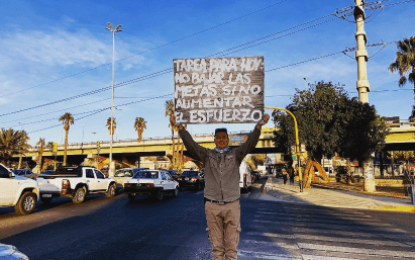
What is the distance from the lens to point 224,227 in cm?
394

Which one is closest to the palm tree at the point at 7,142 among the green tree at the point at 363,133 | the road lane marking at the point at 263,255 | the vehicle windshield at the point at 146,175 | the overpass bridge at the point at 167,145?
the overpass bridge at the point at 167,145

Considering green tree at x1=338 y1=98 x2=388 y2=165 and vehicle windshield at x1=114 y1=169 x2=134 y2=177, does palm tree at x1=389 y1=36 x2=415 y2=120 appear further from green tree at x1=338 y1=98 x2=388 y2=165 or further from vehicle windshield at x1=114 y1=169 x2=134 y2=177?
vehicle windshield at x1=114 y1=169 x2=134 y2=177

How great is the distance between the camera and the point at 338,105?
2906cm

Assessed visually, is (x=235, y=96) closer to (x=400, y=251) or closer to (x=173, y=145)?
(x=400, y=251)

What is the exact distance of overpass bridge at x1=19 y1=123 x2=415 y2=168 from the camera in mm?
39844

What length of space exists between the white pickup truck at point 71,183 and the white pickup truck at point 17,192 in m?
2.62

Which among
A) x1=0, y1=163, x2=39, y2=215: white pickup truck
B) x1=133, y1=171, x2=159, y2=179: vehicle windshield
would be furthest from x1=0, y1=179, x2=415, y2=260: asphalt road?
x1=133, y1=171, x2=159, y2=179: vehicle windshield

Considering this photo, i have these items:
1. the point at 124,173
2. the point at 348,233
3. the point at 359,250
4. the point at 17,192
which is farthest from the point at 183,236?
the point at 124,173

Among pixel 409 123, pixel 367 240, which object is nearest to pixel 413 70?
pixel 409 123

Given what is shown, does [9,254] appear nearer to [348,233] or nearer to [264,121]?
[264,121]

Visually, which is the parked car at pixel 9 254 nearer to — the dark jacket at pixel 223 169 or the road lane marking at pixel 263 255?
the dark jacket at pixel 223 169

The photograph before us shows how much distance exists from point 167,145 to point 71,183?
47.1 meters

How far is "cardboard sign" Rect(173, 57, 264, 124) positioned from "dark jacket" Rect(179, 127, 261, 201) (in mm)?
542

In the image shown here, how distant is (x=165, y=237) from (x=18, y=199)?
21.3 feet
